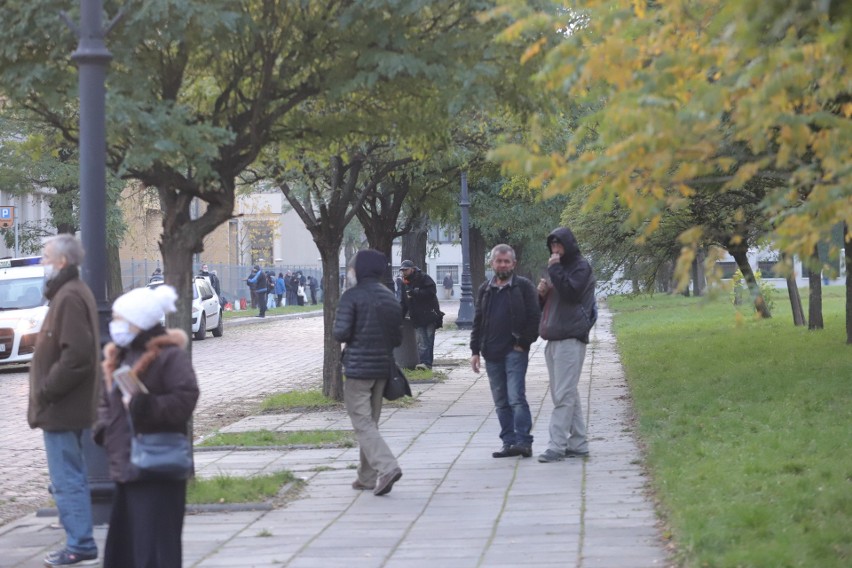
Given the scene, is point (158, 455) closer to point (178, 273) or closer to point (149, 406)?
point (149, 406)

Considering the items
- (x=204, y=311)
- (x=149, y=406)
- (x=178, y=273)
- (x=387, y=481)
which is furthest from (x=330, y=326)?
(x=204, y=311)

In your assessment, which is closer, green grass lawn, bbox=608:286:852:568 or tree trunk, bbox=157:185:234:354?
green grass lawn, bbox=608:286:852:568

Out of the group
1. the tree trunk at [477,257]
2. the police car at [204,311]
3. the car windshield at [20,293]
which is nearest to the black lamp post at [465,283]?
the tree trunk at [477,257]

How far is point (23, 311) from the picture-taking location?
2234 cm

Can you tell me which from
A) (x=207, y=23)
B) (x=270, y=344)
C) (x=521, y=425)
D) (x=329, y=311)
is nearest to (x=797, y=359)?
(x=329, y=311)

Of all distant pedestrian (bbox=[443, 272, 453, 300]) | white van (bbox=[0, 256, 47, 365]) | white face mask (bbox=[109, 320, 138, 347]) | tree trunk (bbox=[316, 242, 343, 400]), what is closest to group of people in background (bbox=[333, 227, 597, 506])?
white face mask (bbox=[109, 320, 138, 347])

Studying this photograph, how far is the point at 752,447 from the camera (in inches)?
395

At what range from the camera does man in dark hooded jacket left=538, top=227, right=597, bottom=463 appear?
10.5 metres

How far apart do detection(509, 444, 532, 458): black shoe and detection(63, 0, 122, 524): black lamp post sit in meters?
3.79

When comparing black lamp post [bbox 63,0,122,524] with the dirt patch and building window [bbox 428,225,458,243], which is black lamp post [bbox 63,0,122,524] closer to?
the dirt patch

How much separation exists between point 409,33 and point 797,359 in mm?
10599

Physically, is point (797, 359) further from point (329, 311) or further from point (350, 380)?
point (350, 380)

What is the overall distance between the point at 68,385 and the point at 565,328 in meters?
4.79

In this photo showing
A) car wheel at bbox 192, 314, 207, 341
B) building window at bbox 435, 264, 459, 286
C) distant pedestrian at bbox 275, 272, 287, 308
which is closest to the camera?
car wheel at bbox 192, 314, 207, 341
